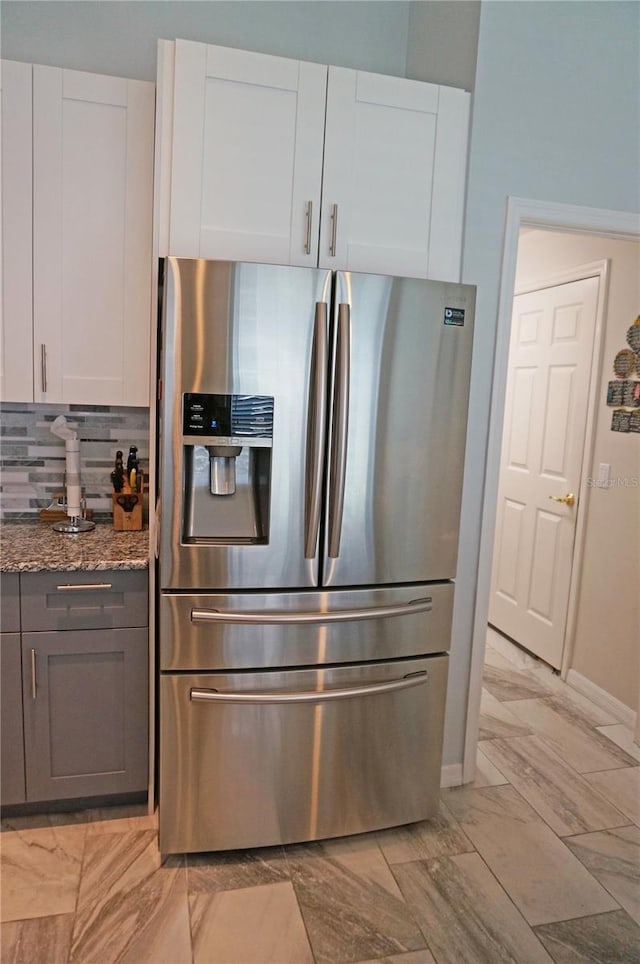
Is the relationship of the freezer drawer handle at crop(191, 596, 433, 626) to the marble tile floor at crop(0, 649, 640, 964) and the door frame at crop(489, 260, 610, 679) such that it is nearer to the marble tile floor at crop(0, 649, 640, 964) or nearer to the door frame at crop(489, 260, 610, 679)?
the marble tile floor at crop(0, 649, 640, 964)

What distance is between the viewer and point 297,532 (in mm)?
1981

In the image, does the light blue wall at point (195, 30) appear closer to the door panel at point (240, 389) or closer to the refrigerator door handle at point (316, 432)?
the door panel at point (240, 389)

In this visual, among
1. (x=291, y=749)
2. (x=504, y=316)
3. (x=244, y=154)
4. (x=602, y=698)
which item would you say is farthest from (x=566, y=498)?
(x=244, y=154)

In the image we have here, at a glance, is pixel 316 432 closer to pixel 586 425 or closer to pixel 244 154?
pixel 244 154

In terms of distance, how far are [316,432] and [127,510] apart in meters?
0.94

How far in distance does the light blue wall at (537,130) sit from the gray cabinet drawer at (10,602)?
151 cm

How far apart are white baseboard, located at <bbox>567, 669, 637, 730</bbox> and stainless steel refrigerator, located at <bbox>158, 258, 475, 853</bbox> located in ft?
4.72

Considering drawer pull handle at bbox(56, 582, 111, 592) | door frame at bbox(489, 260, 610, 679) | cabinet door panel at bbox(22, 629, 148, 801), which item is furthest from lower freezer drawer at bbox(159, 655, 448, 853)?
door frame at bbox(489, 260, 610, 679)

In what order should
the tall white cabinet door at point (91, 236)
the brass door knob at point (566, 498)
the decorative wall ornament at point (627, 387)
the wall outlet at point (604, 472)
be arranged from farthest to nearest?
1. the brass door knob at point (566, 498)
2. the wall outlet at point (604, 472)
3. the decorative wall ornament at point (627, 387)
4. the tall white cabinet door at point (91, 236)

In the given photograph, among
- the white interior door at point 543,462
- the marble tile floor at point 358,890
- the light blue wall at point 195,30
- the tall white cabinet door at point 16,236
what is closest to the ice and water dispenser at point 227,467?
the tall white cabinet door at point 16,236

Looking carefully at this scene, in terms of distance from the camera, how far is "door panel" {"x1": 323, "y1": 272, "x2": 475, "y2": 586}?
1.96 meters

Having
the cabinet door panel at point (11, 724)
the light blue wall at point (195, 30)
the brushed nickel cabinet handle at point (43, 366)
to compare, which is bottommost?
the cabinet door panel at point (11, 724)

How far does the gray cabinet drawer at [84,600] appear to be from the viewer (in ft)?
6.86

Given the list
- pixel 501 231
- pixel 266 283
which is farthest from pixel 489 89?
pixel 266 283
